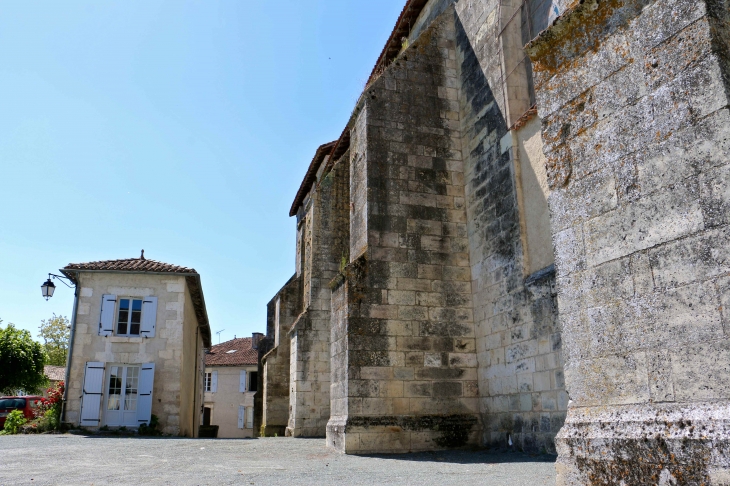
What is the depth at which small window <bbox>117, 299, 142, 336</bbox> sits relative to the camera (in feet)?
48.1

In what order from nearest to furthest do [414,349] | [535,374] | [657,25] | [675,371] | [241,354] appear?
[675,371] → [657,25] → [535,374] → [414,349] → [241,354]

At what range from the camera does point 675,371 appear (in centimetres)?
227

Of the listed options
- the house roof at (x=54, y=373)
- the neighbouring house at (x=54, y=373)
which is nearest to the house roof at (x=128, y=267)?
the neighbouring house at (x=54, y=373)

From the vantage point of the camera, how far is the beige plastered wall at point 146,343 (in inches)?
555

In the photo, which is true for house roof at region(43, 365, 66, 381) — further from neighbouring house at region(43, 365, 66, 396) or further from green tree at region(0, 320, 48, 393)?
green tree at region(0, 320, 48, 393)

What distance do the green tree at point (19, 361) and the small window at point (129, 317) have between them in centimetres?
1506

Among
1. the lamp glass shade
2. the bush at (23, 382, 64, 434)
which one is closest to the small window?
the lamp glass shade

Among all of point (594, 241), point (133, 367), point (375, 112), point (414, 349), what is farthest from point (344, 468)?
point (133, 367)

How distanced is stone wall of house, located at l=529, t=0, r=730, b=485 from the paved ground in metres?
2.24

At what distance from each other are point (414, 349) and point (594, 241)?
5.38 metres

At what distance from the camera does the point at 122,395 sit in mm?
14047

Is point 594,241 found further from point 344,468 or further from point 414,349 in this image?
point 414,349

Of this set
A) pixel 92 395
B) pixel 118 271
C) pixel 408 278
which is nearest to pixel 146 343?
pixel 92 395

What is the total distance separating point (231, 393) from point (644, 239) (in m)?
34.2
